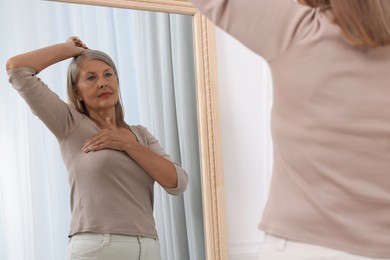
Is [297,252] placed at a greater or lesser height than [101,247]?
greater

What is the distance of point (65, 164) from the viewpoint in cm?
158

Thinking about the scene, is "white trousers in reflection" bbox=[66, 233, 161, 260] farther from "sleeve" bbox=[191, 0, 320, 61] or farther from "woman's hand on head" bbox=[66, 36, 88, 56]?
"sleeve" bbox=[191, 0, 320, 61]

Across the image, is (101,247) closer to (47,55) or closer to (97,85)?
(97,85)

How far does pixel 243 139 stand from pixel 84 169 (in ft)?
2.37

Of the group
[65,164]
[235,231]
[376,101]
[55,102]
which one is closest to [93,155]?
[65,164]

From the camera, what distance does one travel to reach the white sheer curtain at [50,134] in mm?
1563

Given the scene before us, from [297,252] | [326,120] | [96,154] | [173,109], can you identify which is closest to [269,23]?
[326,120]

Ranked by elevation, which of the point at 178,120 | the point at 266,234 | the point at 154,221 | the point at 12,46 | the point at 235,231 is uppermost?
the point at 12,46

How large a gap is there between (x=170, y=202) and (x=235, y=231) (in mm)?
393

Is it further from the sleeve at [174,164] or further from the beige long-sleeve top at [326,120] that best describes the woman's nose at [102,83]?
the beige long-sleeve top at [326,120]

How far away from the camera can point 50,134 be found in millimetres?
1579

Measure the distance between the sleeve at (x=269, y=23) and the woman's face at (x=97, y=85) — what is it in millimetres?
807

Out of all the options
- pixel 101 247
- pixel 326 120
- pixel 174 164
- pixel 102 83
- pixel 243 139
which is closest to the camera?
pixel 326 120

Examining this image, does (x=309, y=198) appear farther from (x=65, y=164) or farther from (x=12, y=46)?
(x=12, y=46)
